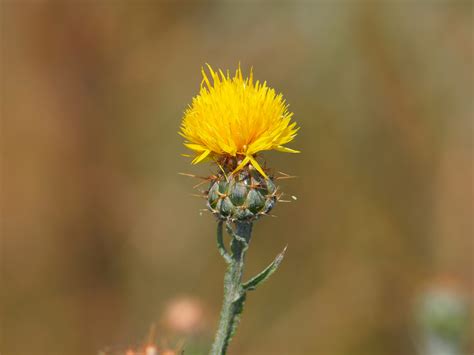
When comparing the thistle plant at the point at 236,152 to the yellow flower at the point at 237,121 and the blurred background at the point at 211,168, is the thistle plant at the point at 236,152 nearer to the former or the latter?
the yellow flower at the point at 237,121

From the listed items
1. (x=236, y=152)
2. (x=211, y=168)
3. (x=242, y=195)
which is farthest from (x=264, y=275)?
(x=211, y=168)

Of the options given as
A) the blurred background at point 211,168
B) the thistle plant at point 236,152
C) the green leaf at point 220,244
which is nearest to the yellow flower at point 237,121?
the thistle plant at point 236,152

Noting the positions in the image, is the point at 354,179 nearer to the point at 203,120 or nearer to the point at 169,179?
the point at 169,179

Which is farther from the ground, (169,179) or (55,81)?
(55,81)

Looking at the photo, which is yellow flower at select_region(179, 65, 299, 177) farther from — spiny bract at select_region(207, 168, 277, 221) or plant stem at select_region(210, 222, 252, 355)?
plant stem at select_region(210, 222, 252, 355)

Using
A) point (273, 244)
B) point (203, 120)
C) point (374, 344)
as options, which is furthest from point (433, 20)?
point (203, 120)

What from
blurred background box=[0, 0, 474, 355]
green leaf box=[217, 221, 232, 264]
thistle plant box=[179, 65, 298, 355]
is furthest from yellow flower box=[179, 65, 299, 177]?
blurred background box=[0, 0, 474, 355]

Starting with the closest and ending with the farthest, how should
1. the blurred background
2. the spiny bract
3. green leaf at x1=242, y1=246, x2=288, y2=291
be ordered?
green leaf at x1=242, y1=246, x2=288, y2=291 < the spiny bract < the blurred background
